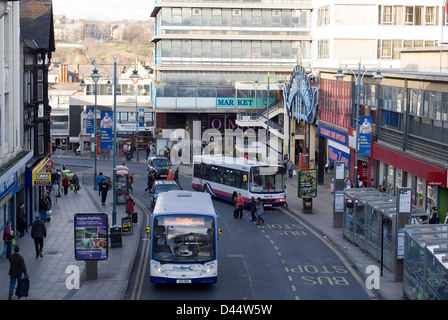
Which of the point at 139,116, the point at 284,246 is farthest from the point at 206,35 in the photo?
the point at 284,246

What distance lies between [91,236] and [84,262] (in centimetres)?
363

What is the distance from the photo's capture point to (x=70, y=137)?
310 ft

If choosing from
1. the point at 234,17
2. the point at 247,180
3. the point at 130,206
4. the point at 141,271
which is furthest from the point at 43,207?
the point at 234,17

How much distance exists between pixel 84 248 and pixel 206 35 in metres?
55.3

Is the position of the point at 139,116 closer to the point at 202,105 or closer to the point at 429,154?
the point at 202,105

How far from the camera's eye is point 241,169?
145 feet

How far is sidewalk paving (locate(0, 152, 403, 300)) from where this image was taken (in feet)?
78.8

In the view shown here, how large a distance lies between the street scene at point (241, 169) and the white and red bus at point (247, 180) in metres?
0.12

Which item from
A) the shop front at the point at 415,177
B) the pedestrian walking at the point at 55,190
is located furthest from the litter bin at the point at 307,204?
the pedestrian walking at the point at 55,190

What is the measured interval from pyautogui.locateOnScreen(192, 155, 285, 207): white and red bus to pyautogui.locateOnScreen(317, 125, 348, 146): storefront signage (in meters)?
9.66

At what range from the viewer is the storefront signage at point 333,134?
52994 mm

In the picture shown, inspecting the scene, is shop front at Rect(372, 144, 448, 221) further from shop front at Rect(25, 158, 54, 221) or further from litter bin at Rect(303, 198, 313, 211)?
shop front at Rect(25, 158, 54, 221)

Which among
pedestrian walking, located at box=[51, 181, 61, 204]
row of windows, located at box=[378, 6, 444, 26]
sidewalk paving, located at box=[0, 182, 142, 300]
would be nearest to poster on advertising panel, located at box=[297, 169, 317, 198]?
sidewalk paving, located at box=[0, 182, 142, 300]

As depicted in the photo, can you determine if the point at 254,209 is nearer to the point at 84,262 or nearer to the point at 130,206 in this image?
the point at 130,206
